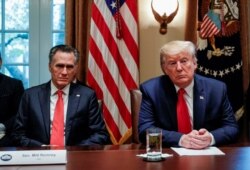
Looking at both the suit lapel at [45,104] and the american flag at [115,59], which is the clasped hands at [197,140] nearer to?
the suit lapel at [45,104]

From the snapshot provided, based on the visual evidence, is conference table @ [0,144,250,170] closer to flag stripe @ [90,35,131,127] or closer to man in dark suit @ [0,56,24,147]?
man in dark suit @ [0,56,24,147]

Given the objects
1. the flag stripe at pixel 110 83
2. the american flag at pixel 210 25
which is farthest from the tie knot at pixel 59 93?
the american flag at pixel 210 25

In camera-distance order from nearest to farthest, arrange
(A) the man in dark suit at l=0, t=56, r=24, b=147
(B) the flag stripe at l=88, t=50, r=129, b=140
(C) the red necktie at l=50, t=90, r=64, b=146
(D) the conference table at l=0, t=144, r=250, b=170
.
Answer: (D) the conference table at l=0, t=144, r=250, b=170 < (C) the red necktie at l=50, t=90, r=64, b=146 < (A) the man in dark suit at l=0, t=56, r=24, b=147 < (B) the flag stripe at l=88, t=50, r=129, b=140

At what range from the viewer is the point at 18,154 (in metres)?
1.93

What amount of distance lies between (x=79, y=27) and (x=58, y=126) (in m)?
1.44

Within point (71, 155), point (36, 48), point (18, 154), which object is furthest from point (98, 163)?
point (36, 48)

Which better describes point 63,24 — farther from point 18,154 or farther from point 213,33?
point 18,154

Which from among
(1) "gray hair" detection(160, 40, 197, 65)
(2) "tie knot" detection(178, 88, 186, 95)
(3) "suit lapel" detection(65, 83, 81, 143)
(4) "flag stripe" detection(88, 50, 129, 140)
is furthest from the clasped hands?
(4) "flag stripe" detection(88, 50, 129, 140)

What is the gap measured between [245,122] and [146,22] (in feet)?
4.61

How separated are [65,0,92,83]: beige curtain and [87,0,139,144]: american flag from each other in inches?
4.5

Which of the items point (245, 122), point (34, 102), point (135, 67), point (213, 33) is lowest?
point (245, 122)

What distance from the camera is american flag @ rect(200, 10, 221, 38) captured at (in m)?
3.99

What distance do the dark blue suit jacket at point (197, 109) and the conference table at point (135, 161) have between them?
400 millimetres

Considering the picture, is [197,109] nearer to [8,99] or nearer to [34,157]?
[34,157]
